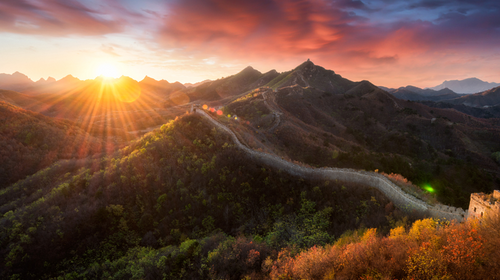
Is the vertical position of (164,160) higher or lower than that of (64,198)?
higher

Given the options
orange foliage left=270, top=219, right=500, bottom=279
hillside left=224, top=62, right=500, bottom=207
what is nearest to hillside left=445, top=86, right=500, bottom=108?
hillside left=224, top=62, right=500, bottom=207

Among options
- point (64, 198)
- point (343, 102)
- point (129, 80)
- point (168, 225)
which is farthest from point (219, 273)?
point (129, 80)

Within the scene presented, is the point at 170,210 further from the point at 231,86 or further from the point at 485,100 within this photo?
the point at 485,100

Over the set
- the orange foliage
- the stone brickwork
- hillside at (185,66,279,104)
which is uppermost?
hillside at (185,66,279,104)

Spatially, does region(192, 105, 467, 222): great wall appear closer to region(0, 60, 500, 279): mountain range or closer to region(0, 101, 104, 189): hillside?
region(0, 60, 500, 279): mountain range

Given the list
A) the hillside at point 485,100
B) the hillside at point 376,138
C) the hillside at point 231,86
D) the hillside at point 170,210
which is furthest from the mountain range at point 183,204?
the hillside at point 485,100

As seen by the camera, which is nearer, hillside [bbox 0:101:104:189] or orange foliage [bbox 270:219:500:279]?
orange foliage [bbox 270:219:500:279]

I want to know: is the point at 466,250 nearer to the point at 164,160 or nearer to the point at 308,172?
the point at 308,172

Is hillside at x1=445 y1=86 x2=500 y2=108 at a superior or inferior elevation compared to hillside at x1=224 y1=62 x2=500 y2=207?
superior
